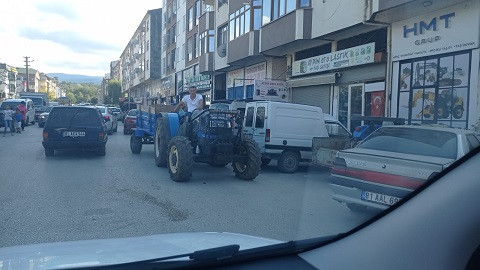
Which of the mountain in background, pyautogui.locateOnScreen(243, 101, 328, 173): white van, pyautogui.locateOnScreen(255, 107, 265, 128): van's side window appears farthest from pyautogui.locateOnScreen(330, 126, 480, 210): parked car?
the mountain in background

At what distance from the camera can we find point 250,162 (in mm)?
10227

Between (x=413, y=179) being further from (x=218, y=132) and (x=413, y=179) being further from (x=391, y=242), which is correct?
(x=218, y=132)

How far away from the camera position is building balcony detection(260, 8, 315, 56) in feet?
59.8

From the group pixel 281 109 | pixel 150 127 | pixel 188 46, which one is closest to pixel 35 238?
pixel 281 109

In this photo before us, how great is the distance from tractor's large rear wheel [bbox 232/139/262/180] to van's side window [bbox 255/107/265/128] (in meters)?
1.81

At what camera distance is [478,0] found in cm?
399

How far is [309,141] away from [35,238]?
8.49m

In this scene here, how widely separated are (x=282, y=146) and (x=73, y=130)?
6276mm

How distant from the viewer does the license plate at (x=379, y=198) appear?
2420 millimetres

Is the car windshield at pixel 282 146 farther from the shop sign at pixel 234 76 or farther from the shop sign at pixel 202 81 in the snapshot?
the shop sign at pixel 202 81

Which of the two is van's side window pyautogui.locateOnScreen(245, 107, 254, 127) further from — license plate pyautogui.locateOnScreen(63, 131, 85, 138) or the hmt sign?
the hmt sign

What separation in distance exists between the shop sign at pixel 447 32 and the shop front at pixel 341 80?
24.3 ft

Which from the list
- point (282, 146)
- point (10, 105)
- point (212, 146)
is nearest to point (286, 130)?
point (282, 146)

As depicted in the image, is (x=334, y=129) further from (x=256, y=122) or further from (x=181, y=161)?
(x=181, y=161)
